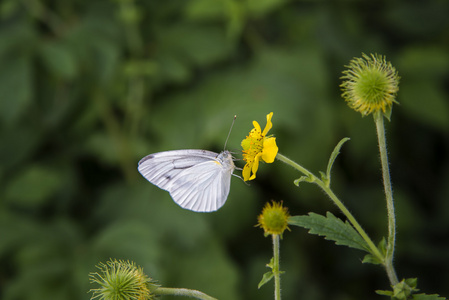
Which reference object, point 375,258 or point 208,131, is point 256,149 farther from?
point 208,131

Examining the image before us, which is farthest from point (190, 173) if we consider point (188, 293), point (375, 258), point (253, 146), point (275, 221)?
point (375, 258)

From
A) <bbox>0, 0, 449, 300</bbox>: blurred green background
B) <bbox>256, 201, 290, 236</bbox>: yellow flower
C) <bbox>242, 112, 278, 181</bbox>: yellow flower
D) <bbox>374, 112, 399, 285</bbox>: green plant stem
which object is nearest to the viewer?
<bbox>374, 112, 399, 285</bbox>: green plant stem

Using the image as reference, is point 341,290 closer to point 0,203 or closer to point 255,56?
point 255,56

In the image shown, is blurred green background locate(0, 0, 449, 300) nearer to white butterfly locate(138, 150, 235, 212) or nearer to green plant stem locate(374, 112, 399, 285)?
white butterfly locate(138, 150, 235, 212)

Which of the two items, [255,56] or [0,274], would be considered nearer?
[0,274]

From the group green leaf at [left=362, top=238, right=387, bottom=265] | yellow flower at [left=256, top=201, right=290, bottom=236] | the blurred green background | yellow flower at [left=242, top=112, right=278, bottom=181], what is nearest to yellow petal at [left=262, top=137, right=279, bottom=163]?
yellow flower at [left=242, top=112, right=278, bottom=181]

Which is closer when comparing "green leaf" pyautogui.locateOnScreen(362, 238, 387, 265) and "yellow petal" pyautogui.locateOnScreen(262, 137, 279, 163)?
"green leaf" pyautogui.locateOnScreen(362, 238, 387, 265)

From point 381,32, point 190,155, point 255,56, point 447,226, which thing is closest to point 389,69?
point 190,155
